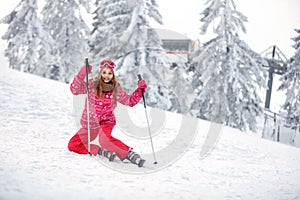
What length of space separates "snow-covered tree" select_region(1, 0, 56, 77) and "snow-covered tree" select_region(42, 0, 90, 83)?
4.57 feet

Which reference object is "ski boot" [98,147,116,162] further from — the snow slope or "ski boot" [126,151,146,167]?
"ski boot" [126,151,146,167]

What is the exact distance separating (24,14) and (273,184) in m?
15.1

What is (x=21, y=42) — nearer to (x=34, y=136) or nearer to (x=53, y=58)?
(x=53, y=58)

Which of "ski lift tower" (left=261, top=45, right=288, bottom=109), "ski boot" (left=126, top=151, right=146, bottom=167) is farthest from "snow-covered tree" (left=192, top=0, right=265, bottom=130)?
"ski lift tower" (left=261, top=45, right=288, bottom=109)

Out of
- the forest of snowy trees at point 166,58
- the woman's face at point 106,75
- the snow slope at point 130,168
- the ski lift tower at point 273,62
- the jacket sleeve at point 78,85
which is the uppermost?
the ski lift tower at point 273,62

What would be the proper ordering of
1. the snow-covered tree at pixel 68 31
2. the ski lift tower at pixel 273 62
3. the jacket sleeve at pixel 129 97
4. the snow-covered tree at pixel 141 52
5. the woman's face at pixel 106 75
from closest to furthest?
the woman's face at pixel 106 75 < the jacket sleeve at pixel 129 97 < the snow-covered tree at pixel 141 52 < the snow-covered tree at pixel 68 31 < the ski lift tower at pixel 273 62

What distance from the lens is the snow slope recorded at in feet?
8.03

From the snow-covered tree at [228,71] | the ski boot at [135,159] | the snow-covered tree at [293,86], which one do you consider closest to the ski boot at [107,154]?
the ski boot at [135,159]

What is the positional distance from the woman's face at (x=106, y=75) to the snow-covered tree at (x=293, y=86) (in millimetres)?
16889

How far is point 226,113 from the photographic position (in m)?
12.2

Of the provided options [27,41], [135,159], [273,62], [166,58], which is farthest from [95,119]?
[273,62]

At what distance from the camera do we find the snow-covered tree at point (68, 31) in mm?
17266

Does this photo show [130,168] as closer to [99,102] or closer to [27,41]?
[99,102]

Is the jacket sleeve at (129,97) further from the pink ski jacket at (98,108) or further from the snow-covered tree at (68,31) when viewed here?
the snow-covered tree at (68,31)
